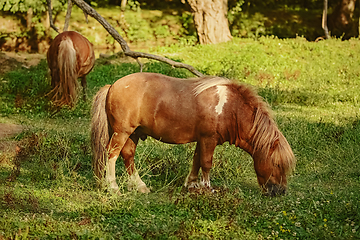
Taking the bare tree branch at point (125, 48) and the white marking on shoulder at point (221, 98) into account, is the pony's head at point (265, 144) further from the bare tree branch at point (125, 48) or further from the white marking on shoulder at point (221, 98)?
the bare tree branch at point (125, 48)

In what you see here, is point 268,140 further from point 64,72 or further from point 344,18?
point 344,18

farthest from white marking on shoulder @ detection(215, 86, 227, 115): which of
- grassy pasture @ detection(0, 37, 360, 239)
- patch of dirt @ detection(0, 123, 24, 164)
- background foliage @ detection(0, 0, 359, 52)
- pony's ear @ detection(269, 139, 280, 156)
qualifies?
background foliage @ detection(0, 0, 359, 52)

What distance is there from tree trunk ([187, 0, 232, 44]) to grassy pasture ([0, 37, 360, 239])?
427cm

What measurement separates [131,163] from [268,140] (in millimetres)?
1835

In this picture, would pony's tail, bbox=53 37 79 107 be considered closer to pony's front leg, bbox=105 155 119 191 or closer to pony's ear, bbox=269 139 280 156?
pony's front leg, bbox=105 155 119 191

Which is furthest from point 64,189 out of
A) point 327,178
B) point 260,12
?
point 260,12

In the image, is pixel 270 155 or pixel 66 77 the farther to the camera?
pixel 66 77

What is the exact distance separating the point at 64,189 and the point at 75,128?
3571 mm

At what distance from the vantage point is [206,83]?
598 centimetres

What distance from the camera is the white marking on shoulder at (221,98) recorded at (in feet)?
19.2

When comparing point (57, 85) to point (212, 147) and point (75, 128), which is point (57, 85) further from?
point (212, 147)

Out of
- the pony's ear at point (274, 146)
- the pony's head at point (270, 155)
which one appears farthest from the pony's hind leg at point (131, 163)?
the pony's ear at point (274, 146)


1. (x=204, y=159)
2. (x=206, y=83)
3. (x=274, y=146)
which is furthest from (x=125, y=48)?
(x=274, y=146)

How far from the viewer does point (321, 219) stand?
5180 mm
